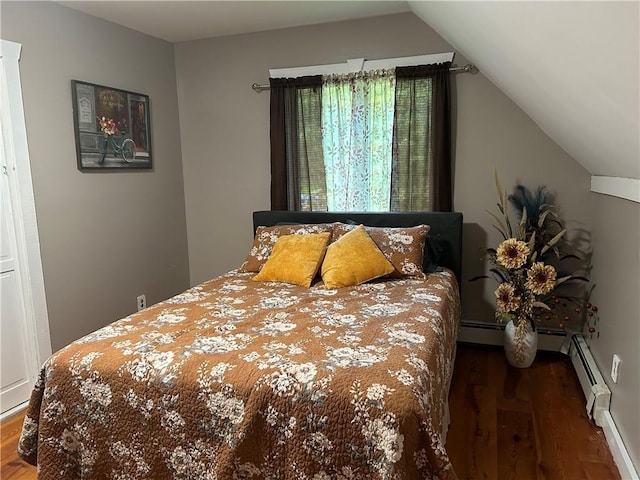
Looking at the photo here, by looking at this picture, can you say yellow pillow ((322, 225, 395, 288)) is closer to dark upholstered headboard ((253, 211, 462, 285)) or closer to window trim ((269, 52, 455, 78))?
dark upholstered headboard ((253, 211, 462, 285))

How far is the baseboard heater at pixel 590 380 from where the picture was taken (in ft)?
7.23

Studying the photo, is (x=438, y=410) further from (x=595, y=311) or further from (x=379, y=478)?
(x=595, y=311)

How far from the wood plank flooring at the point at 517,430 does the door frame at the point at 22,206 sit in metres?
0.46

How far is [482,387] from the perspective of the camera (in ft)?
8.66

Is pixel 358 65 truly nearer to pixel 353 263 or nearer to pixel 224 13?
pixel 224 13

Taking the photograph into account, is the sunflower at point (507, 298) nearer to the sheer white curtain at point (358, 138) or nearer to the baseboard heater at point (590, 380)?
the baseboard heater at point (590, 380)

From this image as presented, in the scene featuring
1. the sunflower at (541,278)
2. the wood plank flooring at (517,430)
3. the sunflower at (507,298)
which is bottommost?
the wood plank flooring at (517,430)

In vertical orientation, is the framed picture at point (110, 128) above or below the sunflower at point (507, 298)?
above

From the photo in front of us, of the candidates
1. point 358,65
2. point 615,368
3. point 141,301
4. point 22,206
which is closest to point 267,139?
point 358,65

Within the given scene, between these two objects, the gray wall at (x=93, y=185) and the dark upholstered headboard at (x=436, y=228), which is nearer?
the gray wall at (x=93, y=185)

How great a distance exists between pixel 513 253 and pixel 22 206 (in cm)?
292

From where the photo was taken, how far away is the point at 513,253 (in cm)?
268

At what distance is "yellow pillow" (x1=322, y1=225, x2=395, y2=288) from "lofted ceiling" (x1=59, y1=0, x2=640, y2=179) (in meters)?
1.19

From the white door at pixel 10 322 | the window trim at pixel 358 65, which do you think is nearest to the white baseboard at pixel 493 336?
the window trim at pixel 358 65
